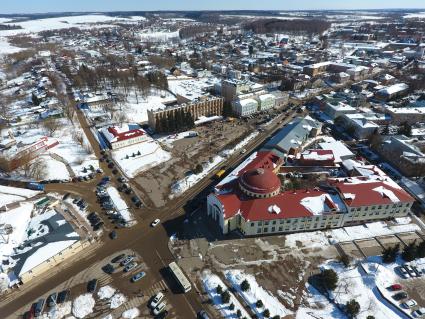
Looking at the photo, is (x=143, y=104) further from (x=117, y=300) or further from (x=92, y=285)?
(x=117, y=300)

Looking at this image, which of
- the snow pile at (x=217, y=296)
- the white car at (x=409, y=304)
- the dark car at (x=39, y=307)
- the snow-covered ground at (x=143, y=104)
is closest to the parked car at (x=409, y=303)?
the white car at (x=409, y=304)

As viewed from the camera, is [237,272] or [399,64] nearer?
[237,272]

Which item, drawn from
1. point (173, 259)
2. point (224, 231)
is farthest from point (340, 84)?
point (173, 259)

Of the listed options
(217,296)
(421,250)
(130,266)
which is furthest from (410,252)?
(130,266)

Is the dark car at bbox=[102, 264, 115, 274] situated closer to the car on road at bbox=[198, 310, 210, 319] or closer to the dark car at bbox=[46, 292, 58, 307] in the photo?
the dark car at bbox=[46, 292, 58, 307]

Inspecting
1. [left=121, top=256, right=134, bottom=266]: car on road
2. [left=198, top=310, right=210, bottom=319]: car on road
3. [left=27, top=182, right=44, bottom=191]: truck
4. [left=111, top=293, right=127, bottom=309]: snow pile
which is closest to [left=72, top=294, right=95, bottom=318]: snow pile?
[left=111, top=293, right=127, bottom=309]: snow pile

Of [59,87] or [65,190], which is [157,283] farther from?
[59,87]
